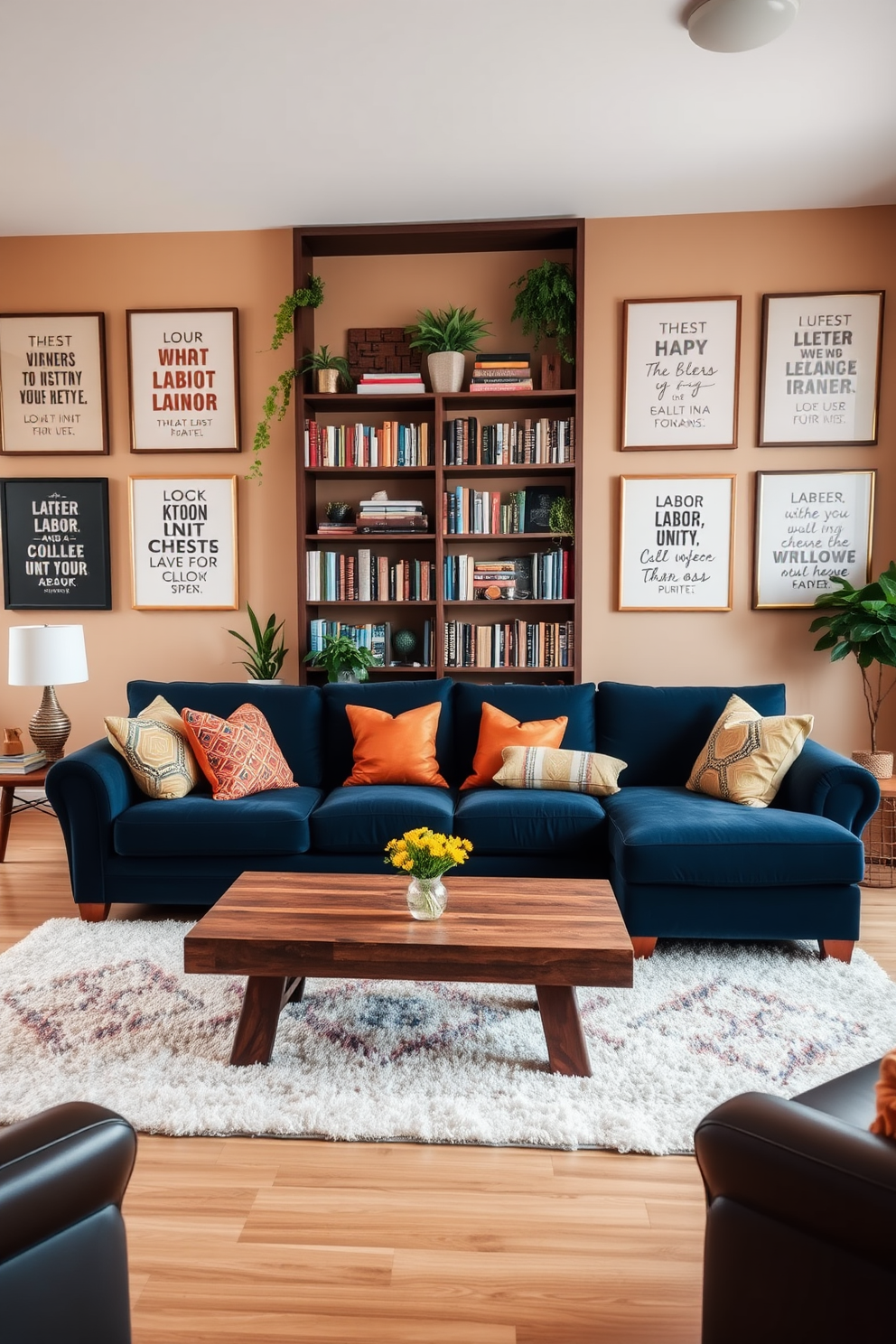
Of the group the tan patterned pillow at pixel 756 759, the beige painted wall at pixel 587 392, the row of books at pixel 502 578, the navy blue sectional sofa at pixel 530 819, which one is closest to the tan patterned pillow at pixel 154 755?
the navy blue sectional sofa at pixel 530 819

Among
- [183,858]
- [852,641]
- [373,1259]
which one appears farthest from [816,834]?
[183,858]

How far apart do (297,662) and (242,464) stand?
1.08m

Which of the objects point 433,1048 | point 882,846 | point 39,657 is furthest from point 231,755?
point 882,846

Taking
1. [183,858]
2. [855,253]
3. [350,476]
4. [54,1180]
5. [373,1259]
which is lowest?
[373,1259]

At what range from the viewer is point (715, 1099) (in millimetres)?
2051

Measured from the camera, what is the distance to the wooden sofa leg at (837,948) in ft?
9.47

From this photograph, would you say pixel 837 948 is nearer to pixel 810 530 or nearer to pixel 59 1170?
pixel 810 530

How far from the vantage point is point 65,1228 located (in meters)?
1.10

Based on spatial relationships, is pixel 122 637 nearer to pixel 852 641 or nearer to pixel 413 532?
pixel 413 532

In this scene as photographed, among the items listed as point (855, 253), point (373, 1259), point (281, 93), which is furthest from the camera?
point (855, 253)

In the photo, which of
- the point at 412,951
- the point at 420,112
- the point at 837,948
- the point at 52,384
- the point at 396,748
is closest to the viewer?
the point at 412,951

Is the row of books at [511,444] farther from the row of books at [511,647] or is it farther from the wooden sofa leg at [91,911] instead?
the wooden sofa leg at [91,911]

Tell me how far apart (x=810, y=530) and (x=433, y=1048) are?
3.21 m

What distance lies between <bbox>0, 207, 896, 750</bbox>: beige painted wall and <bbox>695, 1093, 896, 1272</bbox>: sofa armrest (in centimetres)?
342
